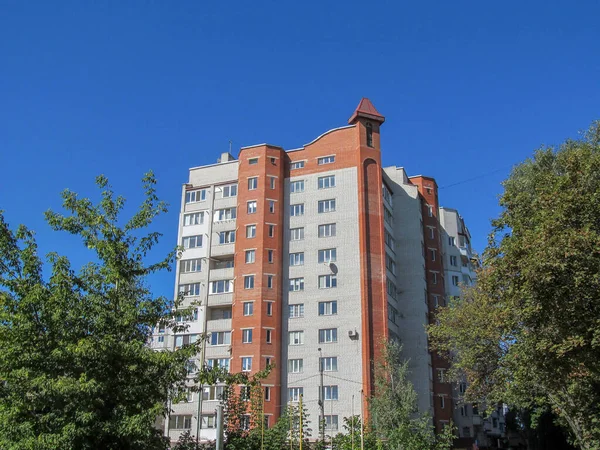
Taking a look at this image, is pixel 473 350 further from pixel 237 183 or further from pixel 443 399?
pixel 237 183

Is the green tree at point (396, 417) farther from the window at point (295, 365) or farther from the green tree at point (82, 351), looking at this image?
the green tree at point (82, 351)

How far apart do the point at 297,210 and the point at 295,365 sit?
559 inches

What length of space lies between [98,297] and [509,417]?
90.0 meters

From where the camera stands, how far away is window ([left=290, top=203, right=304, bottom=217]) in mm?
57688

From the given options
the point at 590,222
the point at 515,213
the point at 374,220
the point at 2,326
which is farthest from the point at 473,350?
the point at 2,326

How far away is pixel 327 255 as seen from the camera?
182ft

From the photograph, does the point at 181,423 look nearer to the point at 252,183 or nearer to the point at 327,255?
the point at 327,255

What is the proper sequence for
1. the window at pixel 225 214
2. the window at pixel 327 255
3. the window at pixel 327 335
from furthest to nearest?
1. the window at pixel 225 214
2. the window at pixel 327 255
3. the window at pixel 327 335

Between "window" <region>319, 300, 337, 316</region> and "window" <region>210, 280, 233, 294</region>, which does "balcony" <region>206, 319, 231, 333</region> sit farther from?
"window" <region>319, 300, 337, 316</region>

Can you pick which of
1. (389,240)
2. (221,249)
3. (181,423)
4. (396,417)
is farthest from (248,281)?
(396,417)

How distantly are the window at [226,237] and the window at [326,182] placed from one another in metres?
9.52

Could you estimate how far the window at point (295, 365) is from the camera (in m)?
52.6

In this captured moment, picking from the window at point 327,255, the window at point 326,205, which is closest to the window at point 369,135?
the window at point 326,205

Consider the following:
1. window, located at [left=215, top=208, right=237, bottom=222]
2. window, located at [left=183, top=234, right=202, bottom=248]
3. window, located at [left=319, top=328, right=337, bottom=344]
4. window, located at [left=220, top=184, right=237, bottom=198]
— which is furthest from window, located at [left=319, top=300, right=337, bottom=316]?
window, located at [left=220, top=184, right=237, bottom=198]
